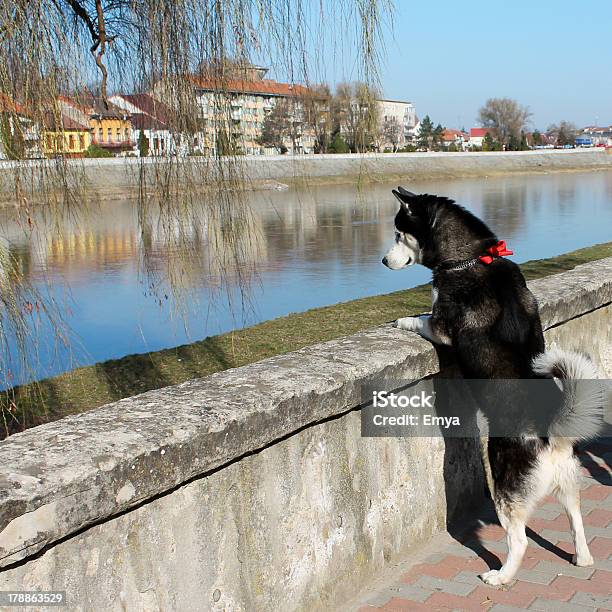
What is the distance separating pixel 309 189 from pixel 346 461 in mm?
1130

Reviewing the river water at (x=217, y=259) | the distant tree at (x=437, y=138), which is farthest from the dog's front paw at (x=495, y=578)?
the distant tree at (x=437, y=138)

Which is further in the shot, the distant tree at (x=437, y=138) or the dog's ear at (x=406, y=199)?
the distant tree at (x=437, y=138)

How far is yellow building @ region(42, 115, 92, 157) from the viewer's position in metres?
A: 2.92

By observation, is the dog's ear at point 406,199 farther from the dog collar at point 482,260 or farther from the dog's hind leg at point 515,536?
the dog's hind leg at point 515,536

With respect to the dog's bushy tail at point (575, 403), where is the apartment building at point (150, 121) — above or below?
above

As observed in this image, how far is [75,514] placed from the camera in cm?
224

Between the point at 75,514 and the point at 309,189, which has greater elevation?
the point at 309,189

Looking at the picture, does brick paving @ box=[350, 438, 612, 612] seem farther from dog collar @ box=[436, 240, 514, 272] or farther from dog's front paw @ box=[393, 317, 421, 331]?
dog collar @ box=[436, 240, 514, 272]

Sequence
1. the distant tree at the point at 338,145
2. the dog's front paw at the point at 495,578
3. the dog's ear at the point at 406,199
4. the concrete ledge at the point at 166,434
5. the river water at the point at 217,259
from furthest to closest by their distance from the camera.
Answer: the dog's ear at the point at 406,199 < the dog's front paw at the point at 495,578 < the river water at the point at 217,259 < the distant tree at the point at 338,145 < the concrete ledge at the point at 166,434

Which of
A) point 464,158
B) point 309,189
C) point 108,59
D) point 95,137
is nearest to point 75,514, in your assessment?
point 95,137

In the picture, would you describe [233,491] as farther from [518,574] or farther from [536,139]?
[536,139]

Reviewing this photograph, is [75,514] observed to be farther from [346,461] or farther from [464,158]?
[464,158]

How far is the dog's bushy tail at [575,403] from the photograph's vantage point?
139 inches

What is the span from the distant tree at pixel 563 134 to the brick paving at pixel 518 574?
508ft
